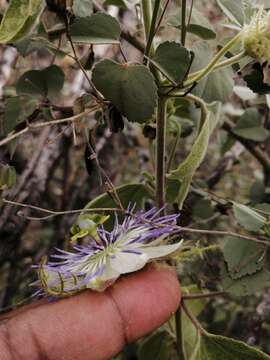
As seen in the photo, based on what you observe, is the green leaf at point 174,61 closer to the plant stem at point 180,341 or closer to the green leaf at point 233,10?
the green leaf at point 233,10

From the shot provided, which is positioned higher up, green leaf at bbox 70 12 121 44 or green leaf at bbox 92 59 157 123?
green leaf at bbox 70 12 121 44

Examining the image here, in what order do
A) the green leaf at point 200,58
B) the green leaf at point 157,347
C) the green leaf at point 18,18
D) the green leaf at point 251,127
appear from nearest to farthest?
the green leaf at point 18,18, the green leaf at point 200,58, the green leaf at point 157,347, the green leaf at point 251,127

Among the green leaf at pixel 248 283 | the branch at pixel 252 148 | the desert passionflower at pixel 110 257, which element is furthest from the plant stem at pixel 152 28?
the branch at pixel 252 148

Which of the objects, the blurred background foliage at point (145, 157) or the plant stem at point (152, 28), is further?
the blurred background foliage at point (145, 157)

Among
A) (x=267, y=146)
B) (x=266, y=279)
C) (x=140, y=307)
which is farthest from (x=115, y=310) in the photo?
(x=267, y=146)

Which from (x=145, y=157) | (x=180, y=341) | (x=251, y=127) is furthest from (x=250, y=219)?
(x=145, y=157)

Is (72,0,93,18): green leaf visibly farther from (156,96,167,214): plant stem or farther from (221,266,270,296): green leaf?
(221,266,270,296): green leaf

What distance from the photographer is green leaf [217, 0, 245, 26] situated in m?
0.49

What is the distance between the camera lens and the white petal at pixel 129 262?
46 centimetres

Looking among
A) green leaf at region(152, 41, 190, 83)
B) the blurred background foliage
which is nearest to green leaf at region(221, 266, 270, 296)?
the blurred background foliage

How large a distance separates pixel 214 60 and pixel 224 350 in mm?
263

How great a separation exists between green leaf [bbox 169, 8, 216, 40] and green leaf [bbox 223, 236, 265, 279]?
7.8 inches

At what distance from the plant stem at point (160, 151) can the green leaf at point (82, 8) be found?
0.32ft

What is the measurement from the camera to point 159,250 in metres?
0.47
